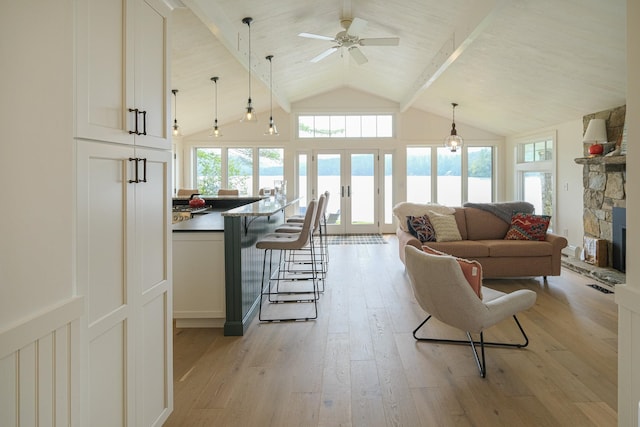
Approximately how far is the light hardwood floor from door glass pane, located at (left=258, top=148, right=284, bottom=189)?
18.8 ft

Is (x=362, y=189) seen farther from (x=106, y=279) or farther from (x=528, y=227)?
(x=106, y=279)

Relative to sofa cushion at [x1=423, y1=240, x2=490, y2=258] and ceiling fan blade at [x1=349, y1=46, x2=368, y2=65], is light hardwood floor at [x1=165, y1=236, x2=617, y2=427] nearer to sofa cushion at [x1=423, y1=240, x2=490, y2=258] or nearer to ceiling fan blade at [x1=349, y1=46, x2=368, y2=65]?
sofa cushion at [x1=423, y1=240, x2=490, y2=258]

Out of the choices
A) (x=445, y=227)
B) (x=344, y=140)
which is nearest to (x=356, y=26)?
(x=445, y=227)

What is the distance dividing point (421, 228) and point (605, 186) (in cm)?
265

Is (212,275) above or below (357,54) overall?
below

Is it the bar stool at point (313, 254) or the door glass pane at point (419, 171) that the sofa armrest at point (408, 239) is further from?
the door glass pane at point (419, 171)

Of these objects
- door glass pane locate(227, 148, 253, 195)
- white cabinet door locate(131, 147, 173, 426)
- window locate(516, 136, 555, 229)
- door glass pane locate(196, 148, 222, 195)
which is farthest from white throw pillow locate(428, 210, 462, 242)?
door glass pane locate(196, 148, 222, 195)

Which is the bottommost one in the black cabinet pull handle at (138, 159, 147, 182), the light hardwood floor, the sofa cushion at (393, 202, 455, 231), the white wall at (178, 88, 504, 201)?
the light hardwood floor

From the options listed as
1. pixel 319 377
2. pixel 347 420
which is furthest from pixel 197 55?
pixel 347 420

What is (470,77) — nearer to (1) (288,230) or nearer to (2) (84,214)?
(1) (288,230)

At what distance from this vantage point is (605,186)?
5355 mm

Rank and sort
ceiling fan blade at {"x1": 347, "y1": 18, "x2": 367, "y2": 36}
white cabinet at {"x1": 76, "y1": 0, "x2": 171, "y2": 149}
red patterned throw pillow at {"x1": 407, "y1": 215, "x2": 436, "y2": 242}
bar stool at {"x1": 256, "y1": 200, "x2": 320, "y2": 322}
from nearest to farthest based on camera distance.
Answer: white cabinet at {"x1": 76, "y1": 0, "x2": 171, "y2": 149}
bar stool at {"x1": 256, "y1": 200, "x2": 320, "y2": 322}
ceiling fan blade at {"x1": 347, "y1": 18, "x2": 367, "y2": 36}
red patterned throw pillow at {"x1": 407, "y1": 215, "x2": 436, "y2": 242}

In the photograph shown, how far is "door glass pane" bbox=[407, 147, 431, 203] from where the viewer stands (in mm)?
9008

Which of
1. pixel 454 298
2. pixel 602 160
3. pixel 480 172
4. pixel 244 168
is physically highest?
pixel 244 168
